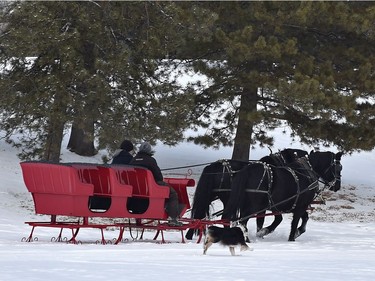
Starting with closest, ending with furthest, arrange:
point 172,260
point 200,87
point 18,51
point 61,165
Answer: point 172,260, point 61,165, point 18,51, point 200,87

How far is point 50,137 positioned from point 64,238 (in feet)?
28.5

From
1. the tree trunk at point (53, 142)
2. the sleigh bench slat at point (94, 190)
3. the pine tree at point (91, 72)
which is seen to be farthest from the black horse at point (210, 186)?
the tree trunk at point (53, 142)

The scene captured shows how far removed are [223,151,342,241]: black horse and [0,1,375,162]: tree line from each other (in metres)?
6.10

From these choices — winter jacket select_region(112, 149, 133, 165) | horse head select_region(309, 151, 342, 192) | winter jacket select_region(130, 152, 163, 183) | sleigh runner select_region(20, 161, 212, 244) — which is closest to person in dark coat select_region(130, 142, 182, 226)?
winter jacket select_region(130, 152, 163, 183)

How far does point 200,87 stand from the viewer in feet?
87.2

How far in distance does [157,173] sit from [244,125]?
12054mm

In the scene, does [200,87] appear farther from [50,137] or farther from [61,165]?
[61,165]

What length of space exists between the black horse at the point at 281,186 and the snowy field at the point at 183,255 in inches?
23.0

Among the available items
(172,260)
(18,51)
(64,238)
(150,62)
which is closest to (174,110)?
(150,62)

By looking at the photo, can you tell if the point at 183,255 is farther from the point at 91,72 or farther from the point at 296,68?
the point at 296,68

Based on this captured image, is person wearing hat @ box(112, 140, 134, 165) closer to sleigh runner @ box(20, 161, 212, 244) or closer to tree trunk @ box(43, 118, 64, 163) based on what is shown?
sleigh runner @ box(20, 161, 212, 244)

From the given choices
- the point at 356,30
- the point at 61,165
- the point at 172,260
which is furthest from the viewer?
the point at 356,30

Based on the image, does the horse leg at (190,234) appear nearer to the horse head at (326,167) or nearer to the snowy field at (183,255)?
the snowy field at (183,255)

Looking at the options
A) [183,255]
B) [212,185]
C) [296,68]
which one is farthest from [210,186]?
[296,68]
